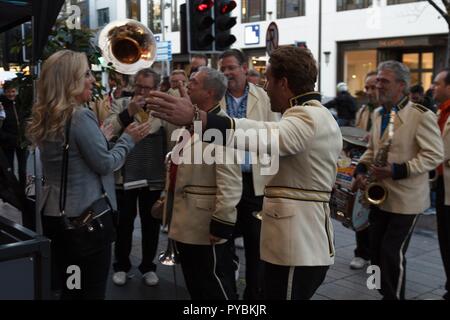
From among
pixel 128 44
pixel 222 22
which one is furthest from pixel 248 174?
pixel 222 22

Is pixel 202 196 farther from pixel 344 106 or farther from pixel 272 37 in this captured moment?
pixel 344 106

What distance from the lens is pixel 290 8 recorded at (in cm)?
2497

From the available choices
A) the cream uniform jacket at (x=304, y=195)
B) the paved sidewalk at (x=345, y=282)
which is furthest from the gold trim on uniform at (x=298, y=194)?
the paved sidewalk at (x=345, y=282)

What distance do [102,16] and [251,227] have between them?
3.74 metres

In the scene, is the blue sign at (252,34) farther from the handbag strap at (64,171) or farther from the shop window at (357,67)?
the handbag strap at (64,171)

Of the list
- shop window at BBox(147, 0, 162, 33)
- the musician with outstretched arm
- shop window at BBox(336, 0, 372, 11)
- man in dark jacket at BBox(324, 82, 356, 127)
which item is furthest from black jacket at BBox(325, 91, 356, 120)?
shop window at BBox(336, 0, 372, 11)

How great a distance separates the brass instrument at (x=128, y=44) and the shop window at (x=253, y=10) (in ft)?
67.6

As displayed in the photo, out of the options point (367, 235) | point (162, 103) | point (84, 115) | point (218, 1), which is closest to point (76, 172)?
point (84, 115)

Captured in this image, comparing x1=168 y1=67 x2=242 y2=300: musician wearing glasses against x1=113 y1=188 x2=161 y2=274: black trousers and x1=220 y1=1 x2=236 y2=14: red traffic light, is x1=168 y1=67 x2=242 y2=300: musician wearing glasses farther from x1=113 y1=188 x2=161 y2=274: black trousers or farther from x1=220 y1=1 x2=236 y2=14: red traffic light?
x1=220 y1=1 x2=236 y2=14: red traffic light

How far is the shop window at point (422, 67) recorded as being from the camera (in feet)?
70.8

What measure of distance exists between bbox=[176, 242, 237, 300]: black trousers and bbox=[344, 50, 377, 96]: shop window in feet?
68.4

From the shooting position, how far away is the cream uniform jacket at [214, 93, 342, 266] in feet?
8.47
